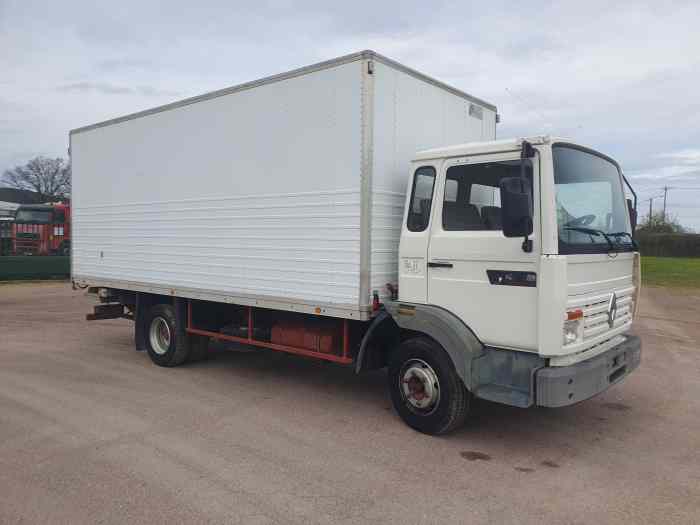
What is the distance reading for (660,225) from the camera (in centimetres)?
5628

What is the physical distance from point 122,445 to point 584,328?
3.99 meters

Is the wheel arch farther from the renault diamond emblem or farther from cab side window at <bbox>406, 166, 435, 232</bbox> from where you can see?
the renault diamond emblem

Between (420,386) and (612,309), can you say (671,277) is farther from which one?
(420,386)

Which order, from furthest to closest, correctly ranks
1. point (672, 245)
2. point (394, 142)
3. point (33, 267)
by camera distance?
1. point (672, 245)
2. point (33, 267)
3. point (394, 142)

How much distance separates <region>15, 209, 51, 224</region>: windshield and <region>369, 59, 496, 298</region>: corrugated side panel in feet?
83.9

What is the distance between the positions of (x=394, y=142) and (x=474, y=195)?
0.98 m

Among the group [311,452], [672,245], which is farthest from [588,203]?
[672,245]

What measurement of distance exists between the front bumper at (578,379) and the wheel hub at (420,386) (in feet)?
3.26

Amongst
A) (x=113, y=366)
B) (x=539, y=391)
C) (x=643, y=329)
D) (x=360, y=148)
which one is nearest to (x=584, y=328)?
(x=539, y=391)

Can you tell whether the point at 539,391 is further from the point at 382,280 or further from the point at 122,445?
the point at 122,445

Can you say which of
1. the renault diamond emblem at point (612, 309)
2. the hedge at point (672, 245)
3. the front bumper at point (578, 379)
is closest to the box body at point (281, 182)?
the front bumper at point (578, 379)

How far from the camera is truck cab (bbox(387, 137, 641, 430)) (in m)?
4.40

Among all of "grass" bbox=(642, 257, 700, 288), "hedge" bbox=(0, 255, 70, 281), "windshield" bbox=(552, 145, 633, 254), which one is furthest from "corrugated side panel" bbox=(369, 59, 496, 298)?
"hedge" bbox=(0, 255, 70, 281)

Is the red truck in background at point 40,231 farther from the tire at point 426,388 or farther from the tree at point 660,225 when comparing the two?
the tree at point 660,225
